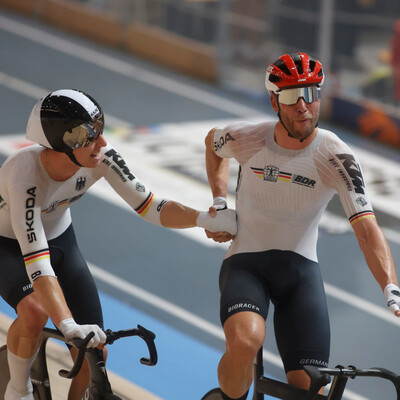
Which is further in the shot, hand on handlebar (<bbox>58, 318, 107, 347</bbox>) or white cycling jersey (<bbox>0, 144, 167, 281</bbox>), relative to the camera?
white cycling jersey (<bbox>0, 144, 167, 281</bbox>)

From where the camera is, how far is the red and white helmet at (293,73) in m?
4.25

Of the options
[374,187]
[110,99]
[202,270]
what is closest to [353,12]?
[374,187]

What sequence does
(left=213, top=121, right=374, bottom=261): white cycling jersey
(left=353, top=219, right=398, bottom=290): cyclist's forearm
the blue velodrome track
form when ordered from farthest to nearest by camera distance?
1. the blue velodrome track
2. (left=213, top=121, right=374, bottom=261): white cycling jersey
3. (left=353, top=219, right=398, bottom=290): cyclist's forearm

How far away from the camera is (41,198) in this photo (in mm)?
4332

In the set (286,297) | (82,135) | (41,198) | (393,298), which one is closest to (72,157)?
(82,135)

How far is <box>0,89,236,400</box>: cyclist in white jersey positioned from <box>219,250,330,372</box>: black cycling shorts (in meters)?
0.26

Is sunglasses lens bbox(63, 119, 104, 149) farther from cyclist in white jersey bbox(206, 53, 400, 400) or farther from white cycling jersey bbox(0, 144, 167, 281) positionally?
cyclist in white jersey bbox(206, 53, 400, 400)

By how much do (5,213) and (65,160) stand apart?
41cm

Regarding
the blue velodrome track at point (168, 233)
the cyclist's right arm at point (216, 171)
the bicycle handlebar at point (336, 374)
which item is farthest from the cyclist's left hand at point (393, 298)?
the blue velodrome track at point (168, 233)

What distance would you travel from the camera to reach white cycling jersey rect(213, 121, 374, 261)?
432 centimetres

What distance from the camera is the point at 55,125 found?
4.22m

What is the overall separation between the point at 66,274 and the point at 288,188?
3.92ft

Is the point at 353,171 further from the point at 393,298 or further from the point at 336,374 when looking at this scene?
the point at 336,374

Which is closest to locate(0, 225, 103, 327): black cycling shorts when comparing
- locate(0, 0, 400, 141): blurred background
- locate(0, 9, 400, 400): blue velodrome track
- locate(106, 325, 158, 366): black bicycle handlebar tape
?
locate(106, 325, 158, 366): black bicycle handlebar tape
